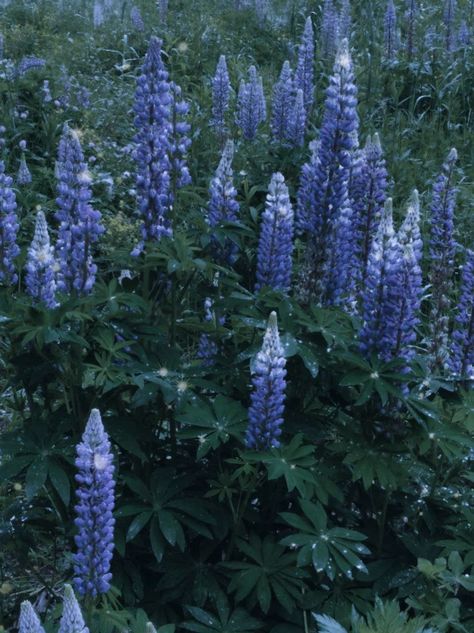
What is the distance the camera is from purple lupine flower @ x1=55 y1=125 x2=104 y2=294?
9.74 feet

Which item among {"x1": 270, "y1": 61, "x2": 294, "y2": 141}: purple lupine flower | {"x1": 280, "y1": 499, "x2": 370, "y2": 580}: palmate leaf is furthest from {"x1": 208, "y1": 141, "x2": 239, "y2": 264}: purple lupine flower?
{"x1": 270, "y1": 61, "x2": 294, "y2": 141}: purple lupine flower

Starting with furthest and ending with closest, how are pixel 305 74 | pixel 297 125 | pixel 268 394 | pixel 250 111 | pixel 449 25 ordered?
pixel 449 25, pixel 305 74, pixel 250 111, pixel 297 125, pixel 268 394

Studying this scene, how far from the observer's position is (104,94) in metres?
7.89

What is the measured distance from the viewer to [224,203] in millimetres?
3355

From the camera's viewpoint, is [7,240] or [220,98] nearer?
[7,240]

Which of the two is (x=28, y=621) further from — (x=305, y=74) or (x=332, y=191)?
(x=305, y=74)

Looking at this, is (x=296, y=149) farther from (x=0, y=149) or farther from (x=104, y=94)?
(x=104, y=94)

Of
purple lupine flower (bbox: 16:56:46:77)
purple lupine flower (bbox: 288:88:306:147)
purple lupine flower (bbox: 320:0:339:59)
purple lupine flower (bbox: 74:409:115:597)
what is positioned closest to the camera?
purple lupine flower (bbox: 74:409:115:597)

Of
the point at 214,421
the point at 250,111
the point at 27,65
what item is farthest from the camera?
the point at 27,65

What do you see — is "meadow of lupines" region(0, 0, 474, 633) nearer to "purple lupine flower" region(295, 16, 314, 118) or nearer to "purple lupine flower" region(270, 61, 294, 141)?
"purple lupine flower" region(270, 61, 294, 141)

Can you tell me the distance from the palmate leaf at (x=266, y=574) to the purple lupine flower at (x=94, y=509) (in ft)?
1.88

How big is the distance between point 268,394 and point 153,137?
3.43 ft

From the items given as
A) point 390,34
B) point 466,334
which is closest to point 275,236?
point 466,334

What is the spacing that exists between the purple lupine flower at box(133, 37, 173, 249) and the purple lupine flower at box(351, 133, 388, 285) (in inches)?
32.5
